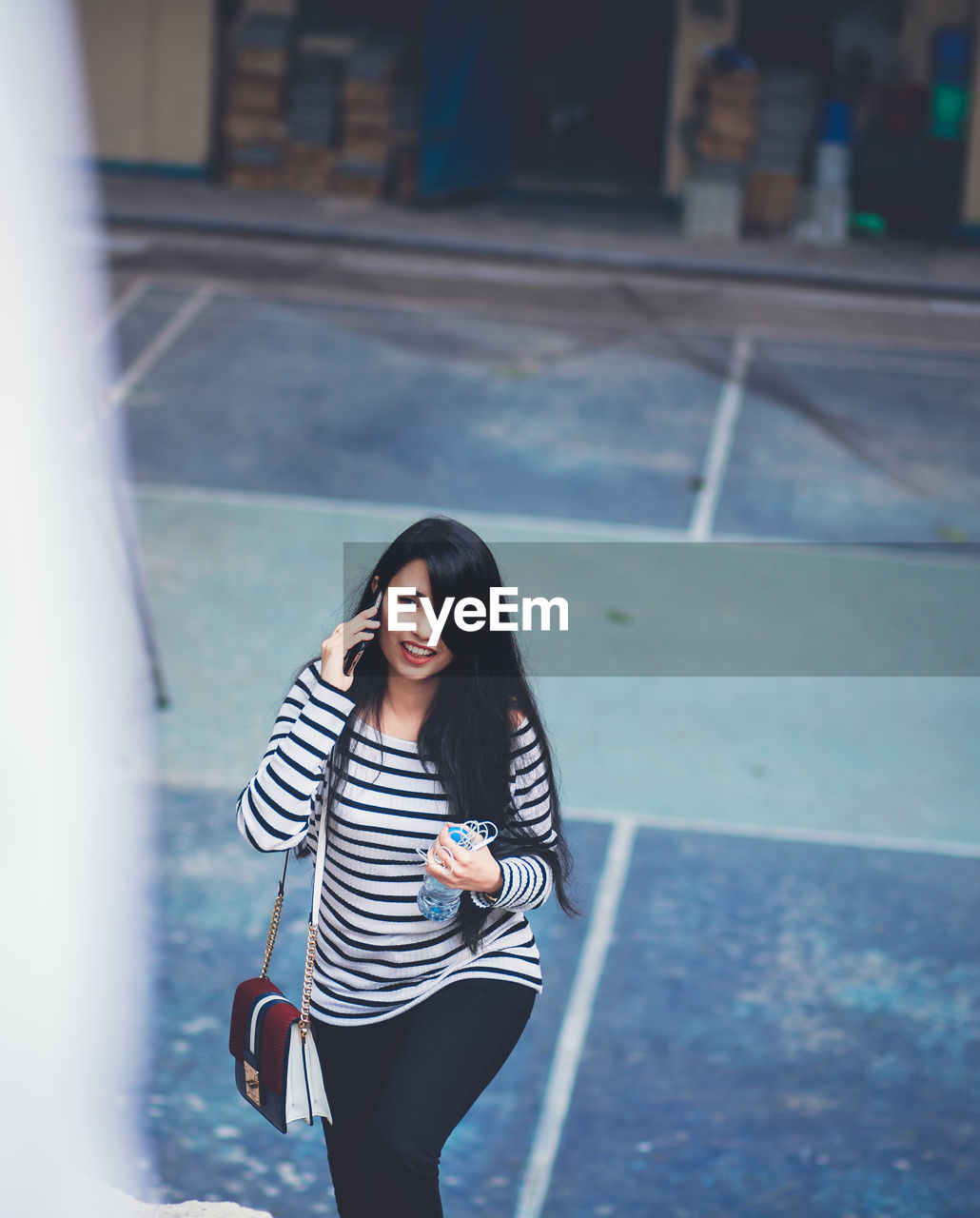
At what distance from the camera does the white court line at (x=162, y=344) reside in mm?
12305

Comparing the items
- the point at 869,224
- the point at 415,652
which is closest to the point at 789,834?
the point at 415,652

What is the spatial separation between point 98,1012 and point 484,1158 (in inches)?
59.6

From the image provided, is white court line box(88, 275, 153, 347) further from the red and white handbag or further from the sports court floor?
the red and white handbag

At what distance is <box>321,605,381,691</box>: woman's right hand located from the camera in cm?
315

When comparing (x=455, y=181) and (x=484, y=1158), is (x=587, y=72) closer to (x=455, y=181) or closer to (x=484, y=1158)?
(x=455, y=181)

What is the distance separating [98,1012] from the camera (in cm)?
565

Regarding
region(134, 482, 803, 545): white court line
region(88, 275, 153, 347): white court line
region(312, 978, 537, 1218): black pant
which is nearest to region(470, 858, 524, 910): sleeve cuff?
region(312, 978, 537, 1218): black pant

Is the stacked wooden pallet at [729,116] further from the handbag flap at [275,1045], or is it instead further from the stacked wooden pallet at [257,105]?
the handbag flap at [275,1045]

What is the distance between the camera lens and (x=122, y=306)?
14.2 metres

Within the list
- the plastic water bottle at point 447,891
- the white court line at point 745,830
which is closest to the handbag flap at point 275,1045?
the plastic water bottle at point 447,891

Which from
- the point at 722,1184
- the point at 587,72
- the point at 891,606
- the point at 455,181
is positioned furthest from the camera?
the point at 587,72

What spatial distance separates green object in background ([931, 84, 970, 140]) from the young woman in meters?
15.9

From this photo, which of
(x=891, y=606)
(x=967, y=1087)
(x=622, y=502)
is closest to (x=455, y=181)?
(x=622, y=502)

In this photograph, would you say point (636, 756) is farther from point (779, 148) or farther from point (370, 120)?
point (370, 120)
